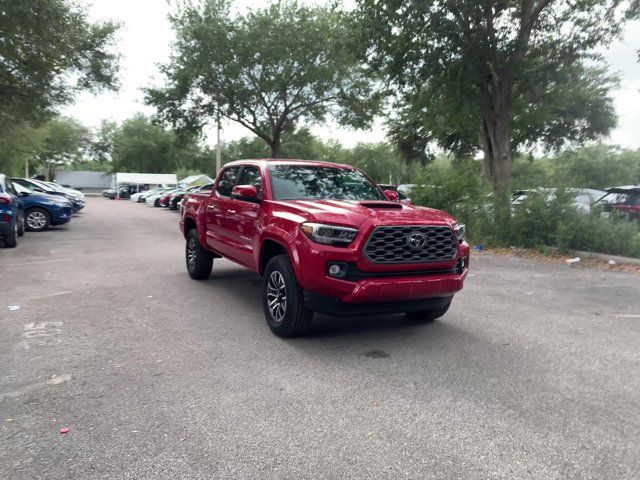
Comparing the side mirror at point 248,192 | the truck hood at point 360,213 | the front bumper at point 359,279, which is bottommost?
the front bumper at point 359,279

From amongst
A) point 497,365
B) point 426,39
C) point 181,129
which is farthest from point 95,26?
point 497,365

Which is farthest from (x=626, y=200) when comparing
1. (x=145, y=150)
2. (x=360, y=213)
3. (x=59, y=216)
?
(x=145, y=150)

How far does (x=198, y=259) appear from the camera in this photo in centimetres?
799

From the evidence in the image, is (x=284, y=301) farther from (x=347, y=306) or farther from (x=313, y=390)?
(x=313, y=390)

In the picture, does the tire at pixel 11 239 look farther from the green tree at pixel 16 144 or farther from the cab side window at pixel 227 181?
the green tree at pixel 16 144

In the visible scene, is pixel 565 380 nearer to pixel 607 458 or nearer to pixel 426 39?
pixel 607 458

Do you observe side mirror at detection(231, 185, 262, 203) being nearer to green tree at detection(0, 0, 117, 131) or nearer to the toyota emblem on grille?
the toyota emblem on grille

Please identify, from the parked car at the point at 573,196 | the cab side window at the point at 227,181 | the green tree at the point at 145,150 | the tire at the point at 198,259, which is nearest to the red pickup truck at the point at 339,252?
the cab side window at the point at 227,181

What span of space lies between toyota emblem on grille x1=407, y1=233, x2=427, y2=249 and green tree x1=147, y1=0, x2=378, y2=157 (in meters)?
17.6

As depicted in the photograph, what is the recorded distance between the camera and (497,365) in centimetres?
446

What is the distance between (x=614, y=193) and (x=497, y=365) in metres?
10.5

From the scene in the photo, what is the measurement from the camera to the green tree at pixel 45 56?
1393 centimetres

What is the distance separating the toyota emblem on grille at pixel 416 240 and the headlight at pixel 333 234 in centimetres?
53

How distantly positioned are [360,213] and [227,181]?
3031mm
